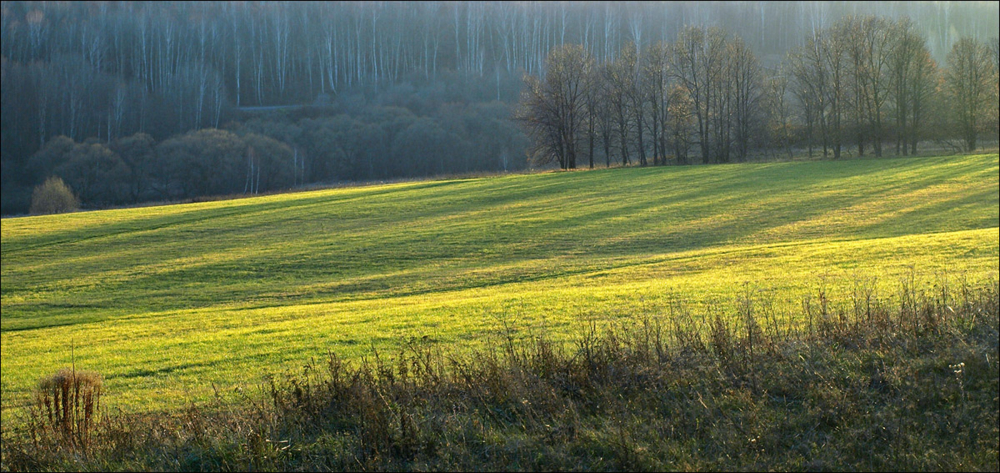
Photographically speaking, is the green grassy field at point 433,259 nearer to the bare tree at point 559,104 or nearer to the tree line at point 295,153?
the bare tree at point 559,104

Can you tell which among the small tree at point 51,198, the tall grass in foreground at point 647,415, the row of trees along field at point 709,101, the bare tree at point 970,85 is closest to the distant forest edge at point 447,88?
the bare tree at point 970,85

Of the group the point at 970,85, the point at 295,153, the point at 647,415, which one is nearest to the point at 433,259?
the point at 647,415

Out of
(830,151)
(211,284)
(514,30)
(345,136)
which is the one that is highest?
(514,30)

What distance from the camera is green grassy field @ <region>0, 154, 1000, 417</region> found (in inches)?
596

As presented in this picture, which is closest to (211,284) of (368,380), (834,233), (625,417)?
(368,380)

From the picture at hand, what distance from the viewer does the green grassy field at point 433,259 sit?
596 inches

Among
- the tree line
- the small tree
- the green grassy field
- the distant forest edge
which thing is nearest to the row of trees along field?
the distant forest edge

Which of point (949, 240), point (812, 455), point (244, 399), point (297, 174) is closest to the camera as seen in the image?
point (812, 455)

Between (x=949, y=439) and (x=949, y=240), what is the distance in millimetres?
19935

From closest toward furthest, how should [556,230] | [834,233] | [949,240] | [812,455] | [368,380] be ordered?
[812,455], [368,380], [949,240], [834,233], [556,230]

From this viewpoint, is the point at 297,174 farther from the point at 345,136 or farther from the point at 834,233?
the point at 834,233

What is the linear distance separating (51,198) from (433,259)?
38102 millimetres

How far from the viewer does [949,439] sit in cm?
643

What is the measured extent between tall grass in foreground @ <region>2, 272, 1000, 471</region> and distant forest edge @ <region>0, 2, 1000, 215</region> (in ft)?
81.9
